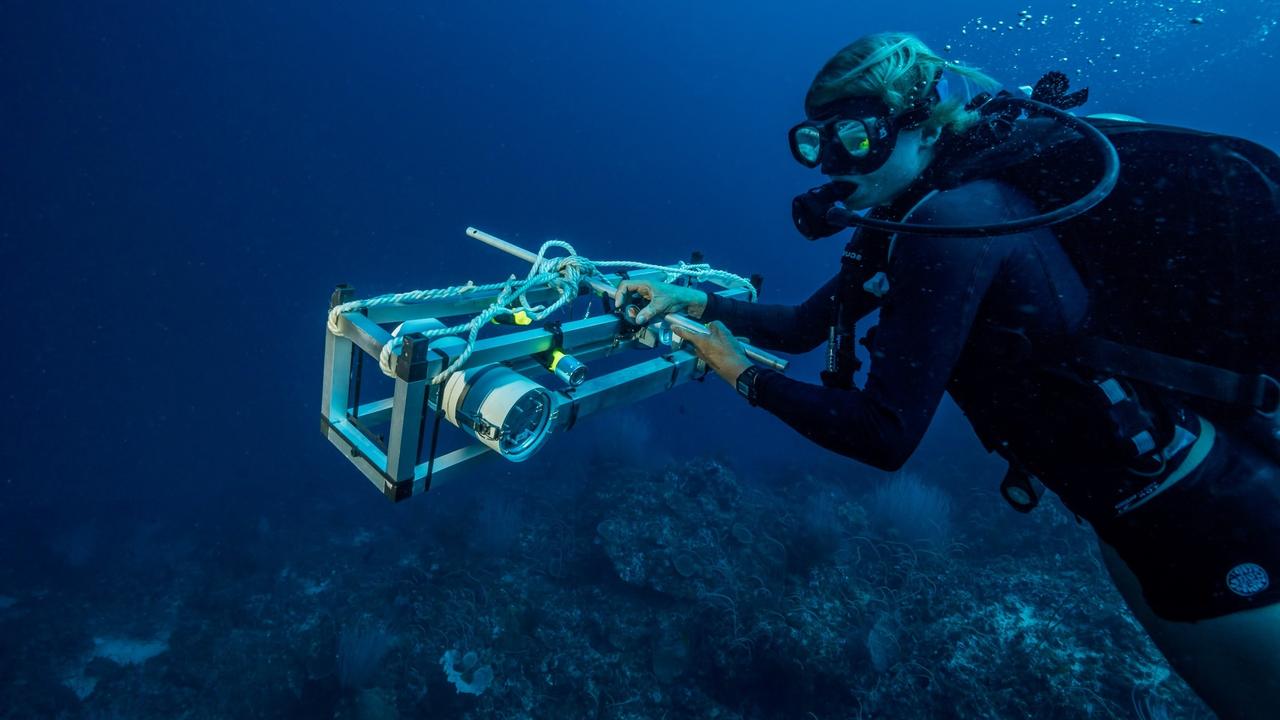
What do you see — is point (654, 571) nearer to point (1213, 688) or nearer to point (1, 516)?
point (1213, 688)

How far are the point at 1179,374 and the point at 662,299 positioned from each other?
78.1 inches

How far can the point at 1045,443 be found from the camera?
1.83m

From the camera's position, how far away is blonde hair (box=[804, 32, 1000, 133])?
1.83 meters

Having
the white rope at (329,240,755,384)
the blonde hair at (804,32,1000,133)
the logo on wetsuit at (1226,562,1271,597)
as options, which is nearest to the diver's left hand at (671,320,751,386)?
the white rope at (329,240,755,384)

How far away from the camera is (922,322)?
→ 1553 mm

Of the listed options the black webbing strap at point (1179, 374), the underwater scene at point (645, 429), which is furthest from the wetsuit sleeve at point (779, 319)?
the black webbing strap at point (1179, 374)

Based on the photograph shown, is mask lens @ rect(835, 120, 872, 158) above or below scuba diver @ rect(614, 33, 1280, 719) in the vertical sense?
above

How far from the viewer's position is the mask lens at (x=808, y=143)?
1975 mm

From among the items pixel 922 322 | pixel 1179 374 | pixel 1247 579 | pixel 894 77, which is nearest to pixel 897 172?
pixel 894 77

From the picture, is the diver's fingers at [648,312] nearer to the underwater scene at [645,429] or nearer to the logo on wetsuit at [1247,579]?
the underwater scene at [645,429]

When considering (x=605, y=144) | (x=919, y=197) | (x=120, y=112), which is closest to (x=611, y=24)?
(x=605, y=144)

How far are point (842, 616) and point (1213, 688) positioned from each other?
5.44m

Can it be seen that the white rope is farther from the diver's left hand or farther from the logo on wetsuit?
the logo on wetsuit

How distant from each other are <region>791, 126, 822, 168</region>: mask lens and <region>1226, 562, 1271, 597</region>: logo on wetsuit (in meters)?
2.01
